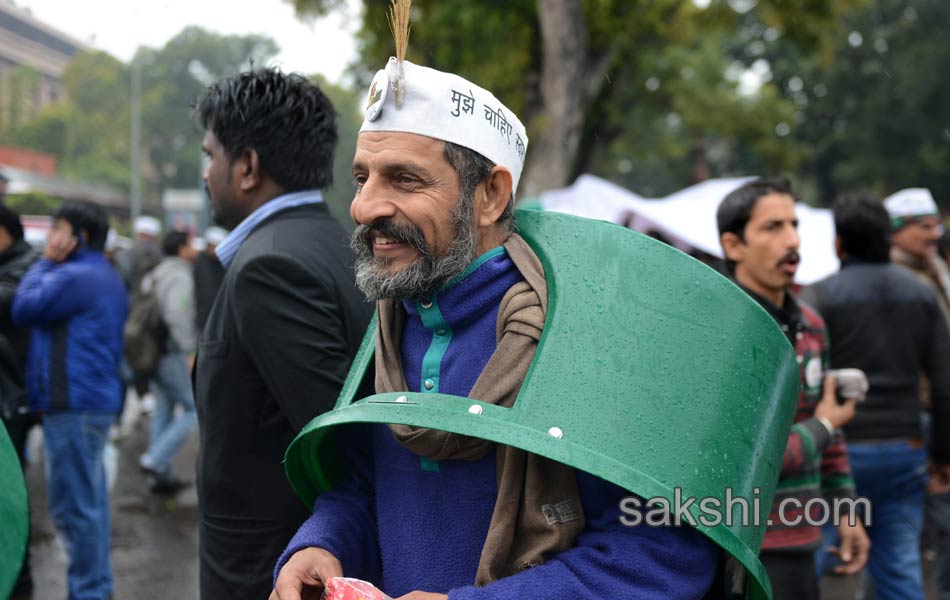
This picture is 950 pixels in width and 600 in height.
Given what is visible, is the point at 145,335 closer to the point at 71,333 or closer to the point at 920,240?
the point at 71,333

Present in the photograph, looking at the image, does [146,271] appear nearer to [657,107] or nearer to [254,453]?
[254,453]

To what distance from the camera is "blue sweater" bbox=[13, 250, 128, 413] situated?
450 cm

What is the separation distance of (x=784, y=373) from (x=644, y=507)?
36cm

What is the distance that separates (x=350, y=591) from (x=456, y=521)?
9.4 inches

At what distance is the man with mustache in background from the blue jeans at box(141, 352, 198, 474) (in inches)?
203

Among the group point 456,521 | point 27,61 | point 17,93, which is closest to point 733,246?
point 456,521

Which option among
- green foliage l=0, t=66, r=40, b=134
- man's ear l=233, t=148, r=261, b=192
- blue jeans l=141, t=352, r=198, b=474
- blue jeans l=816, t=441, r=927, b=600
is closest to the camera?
man's ear l=233, t=148, r=261, b=192

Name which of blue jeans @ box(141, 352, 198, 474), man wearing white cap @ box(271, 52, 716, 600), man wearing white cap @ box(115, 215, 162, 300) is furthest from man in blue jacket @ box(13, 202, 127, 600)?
man wearing white cap @ box(115, 215, 162, 300)

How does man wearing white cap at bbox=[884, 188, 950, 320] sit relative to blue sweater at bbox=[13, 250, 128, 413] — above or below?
above

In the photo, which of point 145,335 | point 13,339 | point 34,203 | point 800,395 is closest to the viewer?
point 800,395

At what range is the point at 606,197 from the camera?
10.9 meters

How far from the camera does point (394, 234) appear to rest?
5.56 feet

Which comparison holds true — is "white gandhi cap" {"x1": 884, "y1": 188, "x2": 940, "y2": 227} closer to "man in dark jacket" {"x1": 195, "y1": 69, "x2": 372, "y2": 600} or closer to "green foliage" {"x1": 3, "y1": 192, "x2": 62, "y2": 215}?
"man in dark jacket" {"x1": 195, "y1": 69, "x2": 372, "y2": 600}

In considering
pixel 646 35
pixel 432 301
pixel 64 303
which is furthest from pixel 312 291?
pixel 646 35
